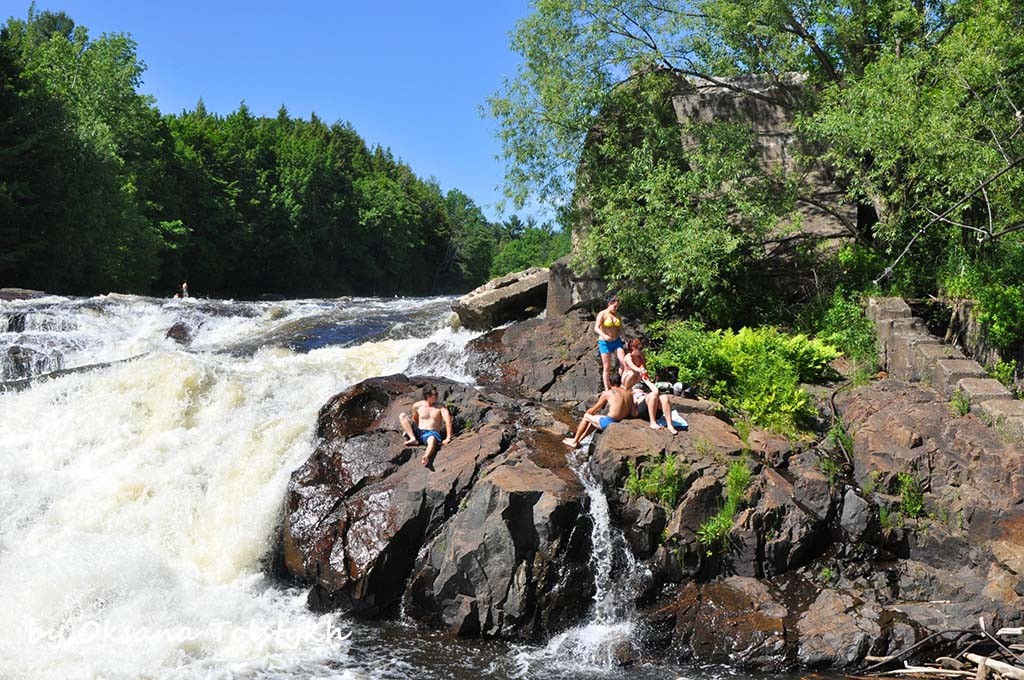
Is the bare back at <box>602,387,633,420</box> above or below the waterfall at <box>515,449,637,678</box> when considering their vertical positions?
above

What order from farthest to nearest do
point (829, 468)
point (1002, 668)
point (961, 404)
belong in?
point (961, 404)
point (829, 468)
point (1002, 668)

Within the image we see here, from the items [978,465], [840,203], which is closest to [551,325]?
[840,203]

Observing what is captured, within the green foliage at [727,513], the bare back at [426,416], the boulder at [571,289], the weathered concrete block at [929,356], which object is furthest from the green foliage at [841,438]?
the boulder at [571,289]

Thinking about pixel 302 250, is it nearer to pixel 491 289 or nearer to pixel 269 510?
pixel 491 289

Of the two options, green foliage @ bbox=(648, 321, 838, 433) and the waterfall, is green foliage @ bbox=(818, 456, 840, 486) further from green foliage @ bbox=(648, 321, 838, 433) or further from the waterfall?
the waterfall

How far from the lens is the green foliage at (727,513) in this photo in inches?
357

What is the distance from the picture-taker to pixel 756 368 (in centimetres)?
1185

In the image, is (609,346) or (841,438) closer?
(841,438)

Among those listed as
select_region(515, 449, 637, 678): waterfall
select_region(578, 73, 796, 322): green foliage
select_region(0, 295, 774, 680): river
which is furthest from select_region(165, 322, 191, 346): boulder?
select_region(515, 449, 637, 678): waterfall

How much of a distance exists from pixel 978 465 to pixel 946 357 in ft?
7.43

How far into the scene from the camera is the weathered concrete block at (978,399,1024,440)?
9344 mm

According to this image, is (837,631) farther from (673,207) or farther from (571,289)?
(571,289)

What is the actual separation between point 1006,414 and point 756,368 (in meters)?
3.23

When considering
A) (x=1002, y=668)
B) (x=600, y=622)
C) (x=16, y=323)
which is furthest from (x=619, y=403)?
(x=16, y=323)
